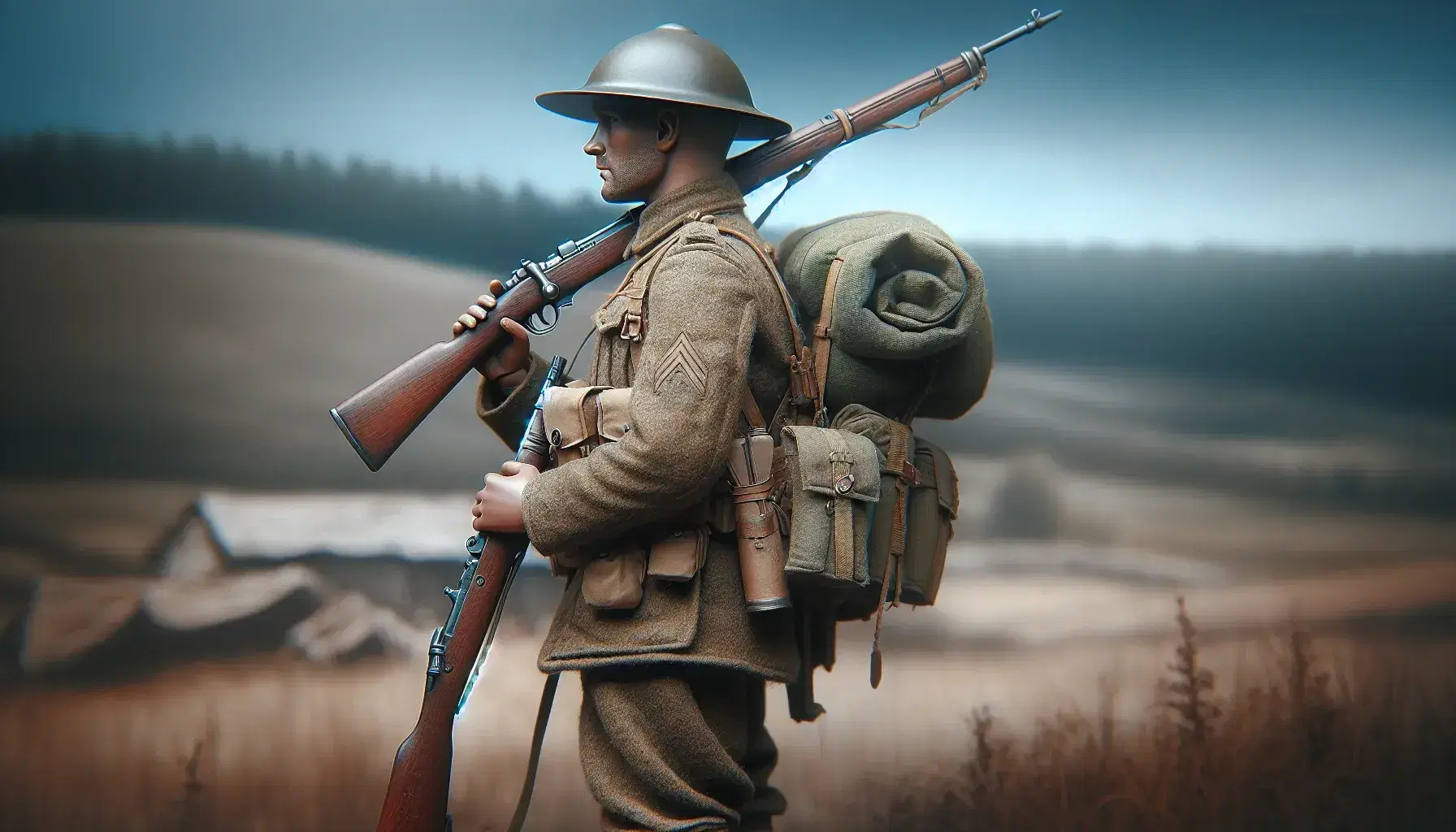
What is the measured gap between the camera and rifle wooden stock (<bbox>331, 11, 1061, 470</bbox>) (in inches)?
120

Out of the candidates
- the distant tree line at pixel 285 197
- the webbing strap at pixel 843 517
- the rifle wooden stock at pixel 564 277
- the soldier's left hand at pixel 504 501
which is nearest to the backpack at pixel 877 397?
the webbing strap at pixel 843 517

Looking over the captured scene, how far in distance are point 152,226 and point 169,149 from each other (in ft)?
0.97

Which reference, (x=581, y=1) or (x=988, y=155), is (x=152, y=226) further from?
(x=988, y=155)

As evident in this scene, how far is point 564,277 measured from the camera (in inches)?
127

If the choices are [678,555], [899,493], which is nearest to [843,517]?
[899,493]

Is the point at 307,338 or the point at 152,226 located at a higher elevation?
the point at 152,226

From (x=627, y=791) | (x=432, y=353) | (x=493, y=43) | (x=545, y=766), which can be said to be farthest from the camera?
(x=493, y=43)

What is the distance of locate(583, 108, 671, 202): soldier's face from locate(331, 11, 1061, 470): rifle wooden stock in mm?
161

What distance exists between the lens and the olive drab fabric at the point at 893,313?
302 cm

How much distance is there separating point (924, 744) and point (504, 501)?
7.43 feet

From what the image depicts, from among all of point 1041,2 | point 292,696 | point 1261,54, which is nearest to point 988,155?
point 1041,2

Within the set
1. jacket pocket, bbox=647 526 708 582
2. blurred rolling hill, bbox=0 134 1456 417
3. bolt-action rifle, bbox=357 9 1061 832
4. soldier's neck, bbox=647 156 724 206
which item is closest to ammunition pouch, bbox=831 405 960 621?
jacket pocket, bbox=647 526 708 582

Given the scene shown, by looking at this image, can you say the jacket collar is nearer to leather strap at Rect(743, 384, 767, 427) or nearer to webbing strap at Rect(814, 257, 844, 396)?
webbing strap at Rect(814, 257, 844, 396)

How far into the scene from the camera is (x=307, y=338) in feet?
16.1
